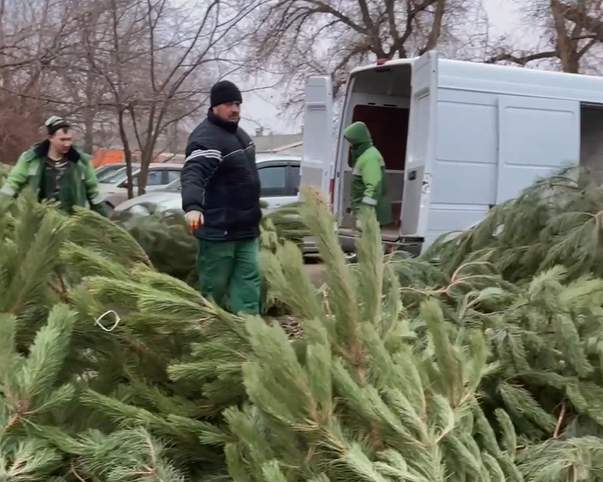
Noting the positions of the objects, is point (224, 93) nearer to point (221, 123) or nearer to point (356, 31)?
point (221, 123)

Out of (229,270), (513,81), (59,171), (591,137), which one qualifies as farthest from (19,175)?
(591,137)

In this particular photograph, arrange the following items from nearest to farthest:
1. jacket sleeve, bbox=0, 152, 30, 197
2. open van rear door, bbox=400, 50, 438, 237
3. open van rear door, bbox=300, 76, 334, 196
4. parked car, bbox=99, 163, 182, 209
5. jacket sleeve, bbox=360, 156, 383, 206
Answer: jacket sleeve, bbox=0, 152, 30, 197 → open van rear door, bbox=400, 50, 438, 237 → jacket sleeve, bbox=360, 156, 383, 206 → open van rear door, bbox=300, 76, 334, 196 → parked car, bbox=99, 163, 182, 209

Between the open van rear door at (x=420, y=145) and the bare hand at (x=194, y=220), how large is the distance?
3.50 meters

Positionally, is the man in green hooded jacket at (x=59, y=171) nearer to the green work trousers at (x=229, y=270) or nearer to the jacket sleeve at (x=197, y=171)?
the jacket sleeve at (x=197, y=171)

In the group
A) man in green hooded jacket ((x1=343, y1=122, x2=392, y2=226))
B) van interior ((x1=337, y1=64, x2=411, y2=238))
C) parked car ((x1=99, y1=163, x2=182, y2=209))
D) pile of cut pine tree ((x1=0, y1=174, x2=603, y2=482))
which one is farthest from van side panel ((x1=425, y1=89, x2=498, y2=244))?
parked car ((x1=99, y1=163, x2=182, y2=209))

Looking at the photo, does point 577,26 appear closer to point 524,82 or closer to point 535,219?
point 524,82

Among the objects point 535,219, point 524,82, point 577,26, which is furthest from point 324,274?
point 577,26

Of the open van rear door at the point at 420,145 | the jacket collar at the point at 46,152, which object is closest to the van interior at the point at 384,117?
the open van rear door at the point at 420,145

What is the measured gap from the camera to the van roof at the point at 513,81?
23.0 feet

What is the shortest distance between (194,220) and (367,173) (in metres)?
3.53

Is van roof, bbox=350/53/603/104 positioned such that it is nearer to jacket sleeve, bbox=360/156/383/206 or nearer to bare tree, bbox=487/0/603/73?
jacket sleeve, bbox=360/156/383/206

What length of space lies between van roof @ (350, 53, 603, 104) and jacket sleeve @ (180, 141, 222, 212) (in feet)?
10.8

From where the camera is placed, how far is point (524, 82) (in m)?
7.36

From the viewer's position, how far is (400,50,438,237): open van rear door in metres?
6.93
